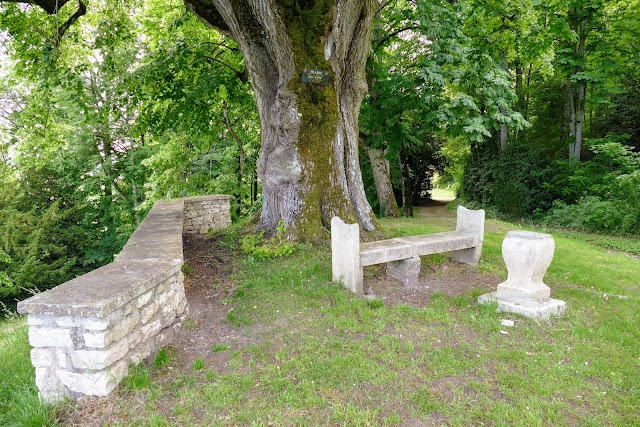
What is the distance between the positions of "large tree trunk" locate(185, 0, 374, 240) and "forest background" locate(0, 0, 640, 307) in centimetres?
195

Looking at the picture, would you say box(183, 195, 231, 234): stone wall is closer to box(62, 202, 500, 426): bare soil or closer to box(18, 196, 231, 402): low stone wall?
box(62, 202, 500, 426): bare soil

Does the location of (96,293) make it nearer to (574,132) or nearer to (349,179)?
(349,179)

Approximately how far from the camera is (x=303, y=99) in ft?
20.1

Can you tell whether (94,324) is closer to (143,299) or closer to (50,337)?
(50,337)

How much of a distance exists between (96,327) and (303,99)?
4.44 meters

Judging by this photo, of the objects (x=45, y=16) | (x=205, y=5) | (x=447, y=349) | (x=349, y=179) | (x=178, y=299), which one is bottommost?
(x=447, y=349)

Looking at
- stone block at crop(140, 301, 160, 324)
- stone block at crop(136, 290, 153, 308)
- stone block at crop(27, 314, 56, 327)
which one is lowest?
stone block at crop(140, 301, 160, 324)

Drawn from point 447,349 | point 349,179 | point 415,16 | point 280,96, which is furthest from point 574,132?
point 447,349

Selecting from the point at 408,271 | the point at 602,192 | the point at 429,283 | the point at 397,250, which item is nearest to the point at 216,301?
the point at 397,250

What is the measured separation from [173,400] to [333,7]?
17.6ft

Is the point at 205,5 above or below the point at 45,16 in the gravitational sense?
below

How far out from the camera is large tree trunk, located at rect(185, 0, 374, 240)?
586 cm

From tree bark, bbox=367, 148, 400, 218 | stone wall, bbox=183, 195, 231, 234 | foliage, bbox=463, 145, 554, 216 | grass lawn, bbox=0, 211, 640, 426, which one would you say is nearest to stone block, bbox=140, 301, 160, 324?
grass lawn, bbox=0, 211, 640, 426

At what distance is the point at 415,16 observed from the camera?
7.45m
